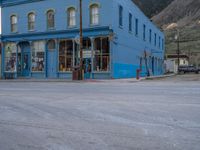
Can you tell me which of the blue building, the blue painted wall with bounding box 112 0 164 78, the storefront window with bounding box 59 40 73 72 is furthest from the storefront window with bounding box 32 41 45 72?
Answer: the blue painted wall with bounding box 112 0 164 78

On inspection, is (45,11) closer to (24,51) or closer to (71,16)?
(71,16)

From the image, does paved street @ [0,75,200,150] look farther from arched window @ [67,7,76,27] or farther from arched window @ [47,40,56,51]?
arched window @ [47,40,56,51]

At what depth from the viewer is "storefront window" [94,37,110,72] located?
3442 centimetres

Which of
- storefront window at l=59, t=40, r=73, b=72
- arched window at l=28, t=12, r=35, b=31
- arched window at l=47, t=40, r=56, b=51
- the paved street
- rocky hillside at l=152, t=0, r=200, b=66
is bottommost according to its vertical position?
the paved street

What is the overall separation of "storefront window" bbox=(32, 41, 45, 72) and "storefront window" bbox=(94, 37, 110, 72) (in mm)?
6183

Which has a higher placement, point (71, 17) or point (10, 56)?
point (71, 17)

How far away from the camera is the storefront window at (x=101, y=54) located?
113 ft

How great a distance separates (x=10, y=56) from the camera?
4097 centimetres

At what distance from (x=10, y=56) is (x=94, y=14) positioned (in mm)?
11256

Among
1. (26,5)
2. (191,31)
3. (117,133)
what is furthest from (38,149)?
(191,31)

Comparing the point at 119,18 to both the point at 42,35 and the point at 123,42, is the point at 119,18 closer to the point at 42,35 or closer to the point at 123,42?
the point at 123,42

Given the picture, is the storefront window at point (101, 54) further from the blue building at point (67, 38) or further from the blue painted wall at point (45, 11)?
the blue painted wall at point (45, 11)

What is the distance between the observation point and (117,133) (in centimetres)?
736

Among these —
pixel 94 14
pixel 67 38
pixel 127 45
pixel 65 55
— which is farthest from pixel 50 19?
pixel 127 45
